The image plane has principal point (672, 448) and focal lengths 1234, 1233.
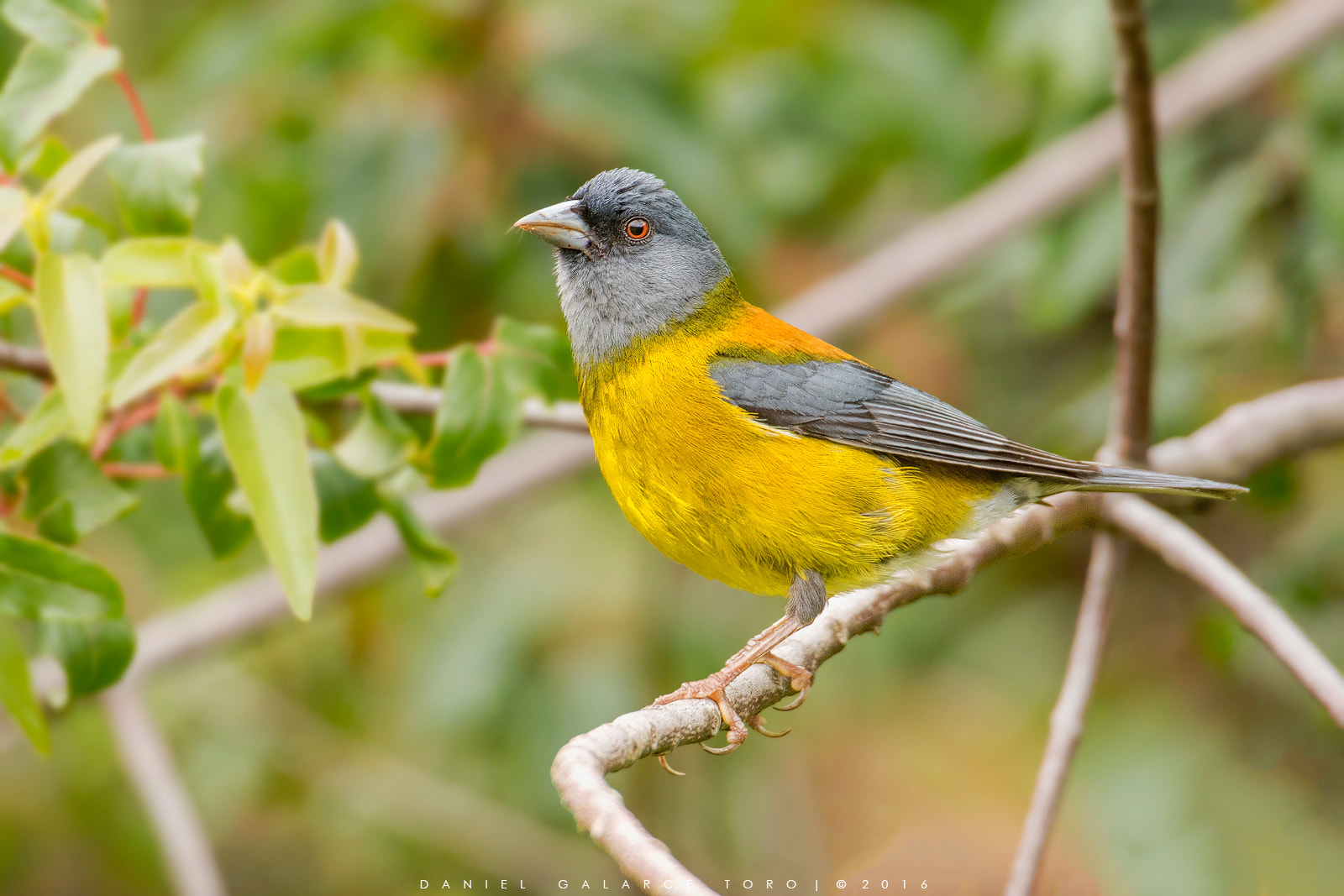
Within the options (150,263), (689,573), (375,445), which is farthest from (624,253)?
(689,573)

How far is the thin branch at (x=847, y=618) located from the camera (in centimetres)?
173

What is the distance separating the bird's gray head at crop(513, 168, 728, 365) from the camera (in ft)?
9.60

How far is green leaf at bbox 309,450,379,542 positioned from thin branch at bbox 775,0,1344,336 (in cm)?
218

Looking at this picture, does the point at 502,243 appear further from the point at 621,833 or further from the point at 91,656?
the point at 621,833

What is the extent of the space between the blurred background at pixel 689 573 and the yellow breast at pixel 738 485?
4.78ft

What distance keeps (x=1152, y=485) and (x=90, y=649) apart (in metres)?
2.13

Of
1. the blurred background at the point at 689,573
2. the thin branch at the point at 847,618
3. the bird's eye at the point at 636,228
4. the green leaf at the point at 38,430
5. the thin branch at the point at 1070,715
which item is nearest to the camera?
the thin branch at the point at 847,618

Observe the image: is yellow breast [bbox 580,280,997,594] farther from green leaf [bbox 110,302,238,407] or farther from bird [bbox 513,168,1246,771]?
green leaf [bbox 110,302,238,407]

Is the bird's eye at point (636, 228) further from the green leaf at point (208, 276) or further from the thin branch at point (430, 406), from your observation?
the green leaf at point (208, 276)

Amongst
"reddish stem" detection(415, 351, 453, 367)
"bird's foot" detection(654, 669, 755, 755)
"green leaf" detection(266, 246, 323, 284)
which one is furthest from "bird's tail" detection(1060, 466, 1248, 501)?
"green leaf" detection(266, 246, 323, 284)

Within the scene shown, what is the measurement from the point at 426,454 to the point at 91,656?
2.46ft

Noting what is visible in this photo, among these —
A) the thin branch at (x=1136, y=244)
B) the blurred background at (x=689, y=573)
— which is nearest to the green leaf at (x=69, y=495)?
the blurred background at (x=689, y=573)

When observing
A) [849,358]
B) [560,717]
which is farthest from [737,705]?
[560,717]

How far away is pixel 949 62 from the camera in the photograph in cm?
480
